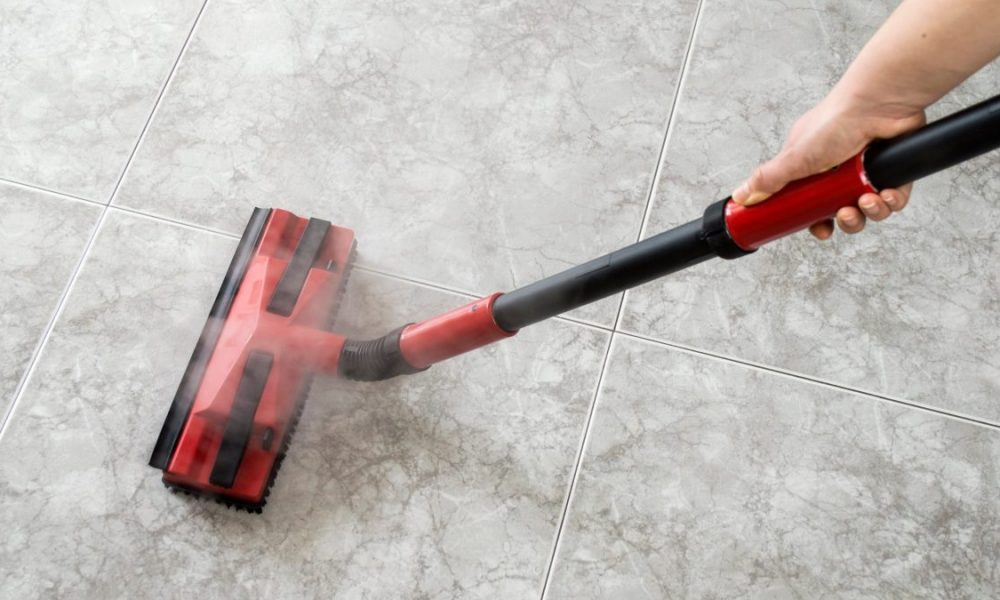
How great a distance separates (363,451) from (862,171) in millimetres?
654

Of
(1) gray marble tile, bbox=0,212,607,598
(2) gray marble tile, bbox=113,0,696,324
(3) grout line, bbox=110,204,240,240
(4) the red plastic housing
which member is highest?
(2) gray marble tile, bbox=113,0,696,324

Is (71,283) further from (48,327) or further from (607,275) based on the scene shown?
(607,275)

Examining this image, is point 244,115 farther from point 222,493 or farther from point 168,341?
point 222,493

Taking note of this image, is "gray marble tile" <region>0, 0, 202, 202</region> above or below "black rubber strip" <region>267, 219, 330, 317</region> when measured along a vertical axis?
above

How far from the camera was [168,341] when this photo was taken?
3.72ft

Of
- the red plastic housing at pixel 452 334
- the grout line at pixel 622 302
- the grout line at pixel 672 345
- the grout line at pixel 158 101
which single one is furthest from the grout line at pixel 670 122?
the grout line at pixel 158 101

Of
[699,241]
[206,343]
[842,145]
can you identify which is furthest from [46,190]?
[842,145]

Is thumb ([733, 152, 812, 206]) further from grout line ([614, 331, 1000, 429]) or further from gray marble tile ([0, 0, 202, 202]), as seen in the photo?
gray marble tile ([0, 0, 202, 202])

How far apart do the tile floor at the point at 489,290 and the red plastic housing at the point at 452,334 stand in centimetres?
15

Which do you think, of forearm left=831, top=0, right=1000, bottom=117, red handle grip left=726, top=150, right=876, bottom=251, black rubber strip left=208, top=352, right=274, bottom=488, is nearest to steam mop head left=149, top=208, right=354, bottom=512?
black rubber strip left=208, top=352, right=274, bottom=488

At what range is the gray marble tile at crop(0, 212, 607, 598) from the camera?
3.43 feet

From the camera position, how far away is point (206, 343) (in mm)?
1071

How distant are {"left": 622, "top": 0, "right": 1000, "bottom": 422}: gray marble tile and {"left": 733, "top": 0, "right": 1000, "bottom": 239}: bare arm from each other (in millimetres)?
423

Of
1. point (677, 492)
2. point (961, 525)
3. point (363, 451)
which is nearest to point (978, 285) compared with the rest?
point (961, 525)
